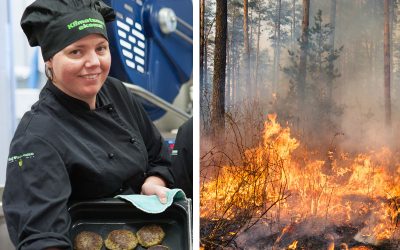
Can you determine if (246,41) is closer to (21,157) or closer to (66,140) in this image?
(66,140)

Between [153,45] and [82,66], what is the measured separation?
43 cm

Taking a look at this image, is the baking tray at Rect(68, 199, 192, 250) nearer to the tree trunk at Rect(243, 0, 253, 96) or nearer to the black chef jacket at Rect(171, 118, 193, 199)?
the black chef jacket at Rect(171, 118, 193, 199)

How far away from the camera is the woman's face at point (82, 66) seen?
4.03 feet

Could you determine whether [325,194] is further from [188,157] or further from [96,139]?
[96,139]

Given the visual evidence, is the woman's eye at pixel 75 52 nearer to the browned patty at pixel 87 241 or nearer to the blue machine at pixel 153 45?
the blue machine at pixel 153 45

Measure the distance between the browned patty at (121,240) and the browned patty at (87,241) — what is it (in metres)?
0.02

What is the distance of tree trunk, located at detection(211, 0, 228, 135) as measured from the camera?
4.18ft

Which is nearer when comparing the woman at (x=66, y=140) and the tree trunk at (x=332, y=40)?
the woman at (x=66, y=140)

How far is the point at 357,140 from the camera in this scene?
127 centimetres

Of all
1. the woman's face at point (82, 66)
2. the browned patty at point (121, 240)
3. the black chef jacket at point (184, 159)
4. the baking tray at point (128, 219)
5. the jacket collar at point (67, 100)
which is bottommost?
the browned patty at point (121, 240)

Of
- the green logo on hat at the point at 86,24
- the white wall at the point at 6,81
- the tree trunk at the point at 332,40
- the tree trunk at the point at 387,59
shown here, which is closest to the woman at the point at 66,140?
the green logo on hat at the point at 86,24

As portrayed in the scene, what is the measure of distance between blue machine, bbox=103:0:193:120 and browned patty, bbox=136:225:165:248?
492 mm

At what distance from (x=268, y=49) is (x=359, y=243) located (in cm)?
59

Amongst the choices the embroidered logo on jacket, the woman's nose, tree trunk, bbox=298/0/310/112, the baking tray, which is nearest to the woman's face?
the woman's nose
